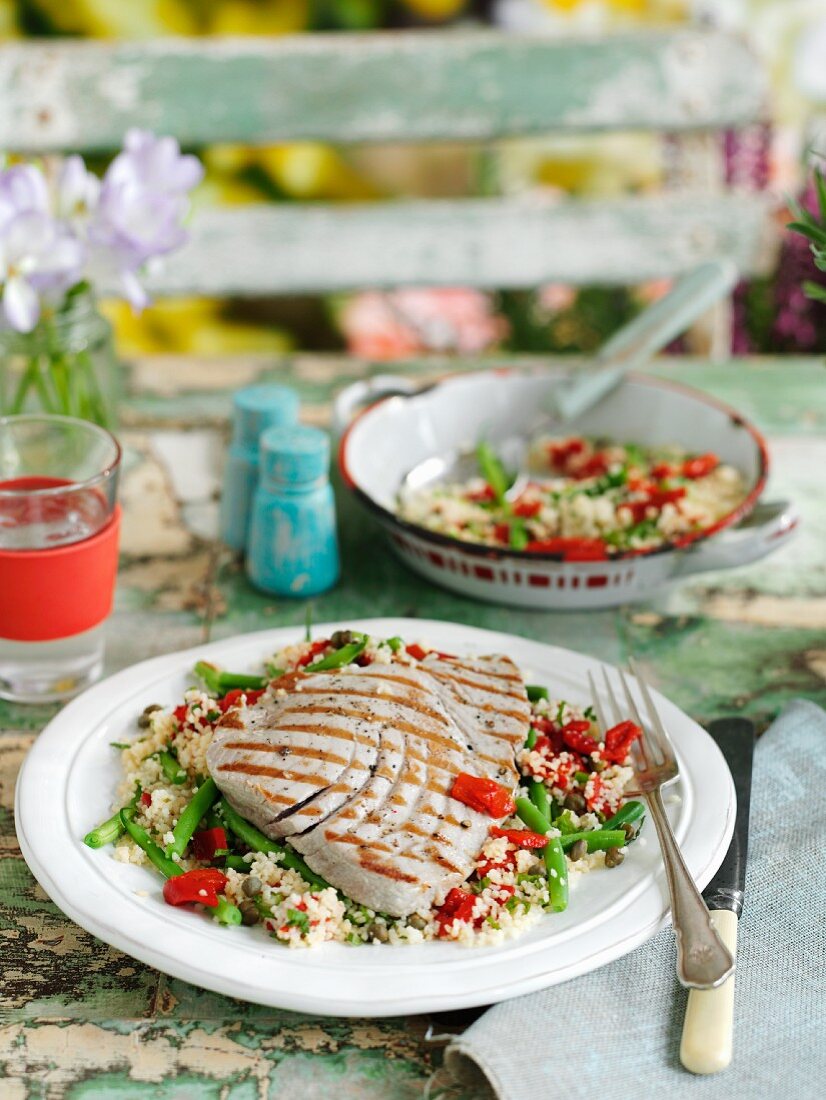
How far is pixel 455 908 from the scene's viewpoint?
108 centimetres

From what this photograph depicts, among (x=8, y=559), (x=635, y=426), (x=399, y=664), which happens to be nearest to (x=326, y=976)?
(x=399, y=664)

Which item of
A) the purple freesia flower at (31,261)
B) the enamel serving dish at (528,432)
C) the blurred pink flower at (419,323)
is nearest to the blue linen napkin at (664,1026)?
the enamel serving dish at (528,432)

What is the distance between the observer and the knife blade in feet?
3.25

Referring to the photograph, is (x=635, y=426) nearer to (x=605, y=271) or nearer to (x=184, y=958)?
(x=605, y=271)

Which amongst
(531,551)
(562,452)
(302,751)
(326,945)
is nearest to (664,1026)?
(326,945)

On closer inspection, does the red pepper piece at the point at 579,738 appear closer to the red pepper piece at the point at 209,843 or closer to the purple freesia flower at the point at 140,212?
the red pepper piece at the point at 209,843

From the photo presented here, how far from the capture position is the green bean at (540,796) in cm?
121

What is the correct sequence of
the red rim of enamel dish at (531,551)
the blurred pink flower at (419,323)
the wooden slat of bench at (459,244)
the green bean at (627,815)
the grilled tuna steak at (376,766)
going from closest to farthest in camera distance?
the grilled tuna steak at (376,766)
the green bean at (627,815)
the red rim of enamel dish at (531,551)
the wooden slat of bench at (459,244)
the blurred pink flower at (419,323)

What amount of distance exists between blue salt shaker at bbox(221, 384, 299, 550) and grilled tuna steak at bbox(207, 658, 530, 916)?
527 mm

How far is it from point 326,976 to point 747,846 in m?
0.45

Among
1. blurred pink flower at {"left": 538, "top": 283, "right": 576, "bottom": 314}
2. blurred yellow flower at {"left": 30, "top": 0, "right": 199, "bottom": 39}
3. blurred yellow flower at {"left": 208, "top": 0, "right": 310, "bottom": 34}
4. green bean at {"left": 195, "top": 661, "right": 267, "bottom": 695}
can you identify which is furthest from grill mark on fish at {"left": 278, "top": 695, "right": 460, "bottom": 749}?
blurred yellow flower at {"left": 208, "top": 0, "right": 310, "bottom": 34}

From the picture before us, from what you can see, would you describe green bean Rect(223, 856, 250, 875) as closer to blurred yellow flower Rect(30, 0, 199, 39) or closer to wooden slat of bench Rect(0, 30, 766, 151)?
wooden slat of bench Rect(0, 30, 766, 151)

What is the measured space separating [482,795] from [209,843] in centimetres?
25

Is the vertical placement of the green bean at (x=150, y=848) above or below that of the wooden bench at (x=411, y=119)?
below
